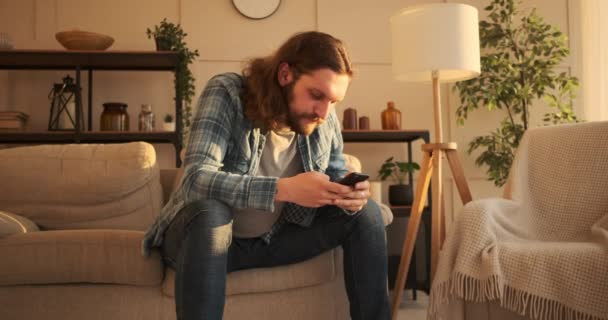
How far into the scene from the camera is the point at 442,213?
6.99 feet

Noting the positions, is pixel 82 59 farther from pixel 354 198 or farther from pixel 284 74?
pixel 354 198

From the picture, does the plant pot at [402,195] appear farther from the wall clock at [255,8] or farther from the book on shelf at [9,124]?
the book on shelf at [9,124]

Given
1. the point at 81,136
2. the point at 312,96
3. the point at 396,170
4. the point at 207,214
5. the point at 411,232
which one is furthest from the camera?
the point at 396,170

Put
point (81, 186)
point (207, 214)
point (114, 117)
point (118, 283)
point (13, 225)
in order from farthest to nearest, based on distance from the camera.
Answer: point (114, 117)
point (81, 186)
point (13, 225)
point (118, 283)
point (207, 214)

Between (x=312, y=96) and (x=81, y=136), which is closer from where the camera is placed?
(x=312, y=96)

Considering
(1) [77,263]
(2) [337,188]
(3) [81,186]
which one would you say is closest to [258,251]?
(2) [337,188]

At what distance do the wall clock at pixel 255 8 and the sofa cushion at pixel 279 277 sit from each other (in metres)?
2.39

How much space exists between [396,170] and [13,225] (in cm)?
237

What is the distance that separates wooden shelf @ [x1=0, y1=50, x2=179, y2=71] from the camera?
125 inches

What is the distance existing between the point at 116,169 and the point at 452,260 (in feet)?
4.26

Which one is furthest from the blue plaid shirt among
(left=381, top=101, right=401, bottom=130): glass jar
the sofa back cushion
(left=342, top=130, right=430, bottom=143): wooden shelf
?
(left=381, top=101, right=401, bottom=130): glass jar

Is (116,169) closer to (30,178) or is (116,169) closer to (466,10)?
(30,178)

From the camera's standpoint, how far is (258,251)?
60.1 inches

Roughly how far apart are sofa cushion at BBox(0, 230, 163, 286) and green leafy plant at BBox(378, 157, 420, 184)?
189cm
